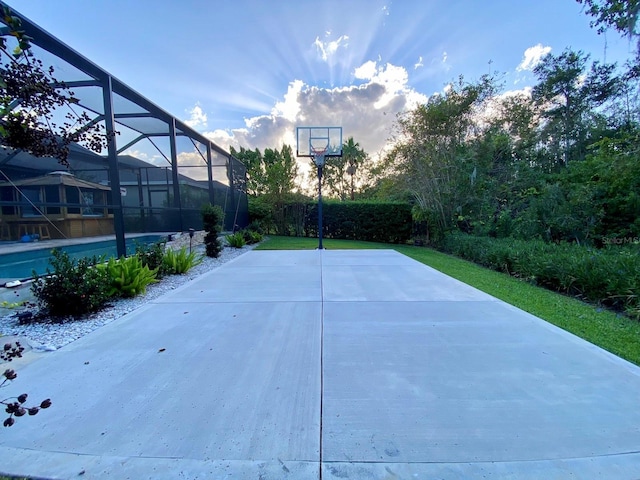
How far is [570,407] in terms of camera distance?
201 cm

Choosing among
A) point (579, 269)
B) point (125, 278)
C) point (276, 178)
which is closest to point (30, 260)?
point (125, 278)

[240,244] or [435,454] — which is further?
[240,244]

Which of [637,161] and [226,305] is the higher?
[637,161]

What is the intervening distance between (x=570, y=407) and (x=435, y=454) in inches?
45.3

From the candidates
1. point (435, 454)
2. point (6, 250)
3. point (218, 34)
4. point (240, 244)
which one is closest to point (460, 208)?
point (240, 244)

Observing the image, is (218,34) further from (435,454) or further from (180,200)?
(435,454)

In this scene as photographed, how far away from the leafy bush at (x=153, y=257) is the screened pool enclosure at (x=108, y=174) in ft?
2.20

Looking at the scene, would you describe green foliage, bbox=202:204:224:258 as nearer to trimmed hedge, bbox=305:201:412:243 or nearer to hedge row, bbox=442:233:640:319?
hedge row, bbox=442:233:640:319

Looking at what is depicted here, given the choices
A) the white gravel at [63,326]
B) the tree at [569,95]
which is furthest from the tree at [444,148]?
the white gravel at [63,326]

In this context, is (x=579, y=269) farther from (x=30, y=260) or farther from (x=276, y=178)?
(x=276, y=178)

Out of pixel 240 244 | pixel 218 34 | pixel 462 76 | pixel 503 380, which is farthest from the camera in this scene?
pixel 462 76

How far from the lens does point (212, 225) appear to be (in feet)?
27.4

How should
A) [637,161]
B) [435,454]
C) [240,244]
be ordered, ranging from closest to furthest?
[435,454] → [637,161] → [240,244]

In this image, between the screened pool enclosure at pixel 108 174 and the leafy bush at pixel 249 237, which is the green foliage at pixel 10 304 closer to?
the screened pool enclosure at pixel 108 174
